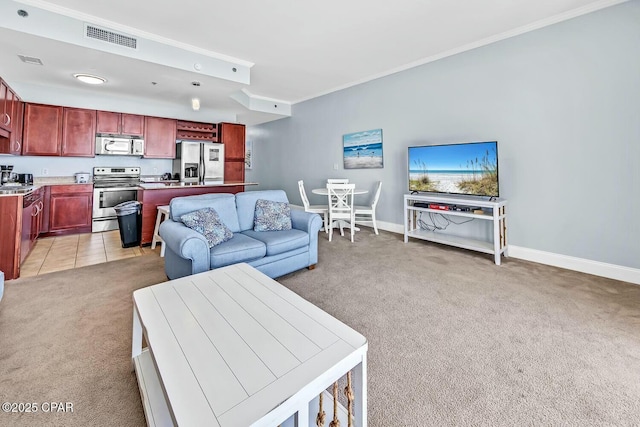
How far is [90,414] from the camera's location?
4.13 feet

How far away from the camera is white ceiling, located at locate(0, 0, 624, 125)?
291 cm

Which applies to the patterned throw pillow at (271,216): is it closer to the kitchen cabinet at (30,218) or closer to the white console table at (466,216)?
the white console table at (466,216)

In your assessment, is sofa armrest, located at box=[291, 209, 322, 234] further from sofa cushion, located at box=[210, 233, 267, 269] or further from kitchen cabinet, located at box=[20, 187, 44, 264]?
kitchen cabinet, located at box=[20, 187, 44, 264]

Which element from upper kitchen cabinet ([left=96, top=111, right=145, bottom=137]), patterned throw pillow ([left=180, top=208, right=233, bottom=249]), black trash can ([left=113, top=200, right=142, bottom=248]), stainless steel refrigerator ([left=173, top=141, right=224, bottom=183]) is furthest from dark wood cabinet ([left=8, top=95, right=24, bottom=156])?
patterned throw pillow ([left=180, top=208, right=233, bottom=249])

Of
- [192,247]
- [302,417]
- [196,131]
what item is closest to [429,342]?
[302,417]

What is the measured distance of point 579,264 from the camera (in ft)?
9.99

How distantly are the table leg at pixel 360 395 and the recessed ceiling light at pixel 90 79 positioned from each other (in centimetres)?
547

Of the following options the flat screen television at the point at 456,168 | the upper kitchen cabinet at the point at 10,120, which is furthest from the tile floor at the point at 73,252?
the flat screen television at the point at 456,168

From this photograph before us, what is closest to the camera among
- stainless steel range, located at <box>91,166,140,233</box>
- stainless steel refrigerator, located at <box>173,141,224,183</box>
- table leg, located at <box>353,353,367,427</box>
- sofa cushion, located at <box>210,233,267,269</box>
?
table leg, located at <box>353,353,367,427</box>

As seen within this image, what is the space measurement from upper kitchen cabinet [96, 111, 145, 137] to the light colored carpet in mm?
3392

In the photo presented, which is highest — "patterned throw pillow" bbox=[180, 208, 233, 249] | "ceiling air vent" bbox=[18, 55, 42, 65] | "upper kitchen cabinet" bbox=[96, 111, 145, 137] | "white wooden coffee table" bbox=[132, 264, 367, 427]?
"ceiling air vent" bbox=[18, 55, 42, 65]

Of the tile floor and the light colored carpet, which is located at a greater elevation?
the tile floor

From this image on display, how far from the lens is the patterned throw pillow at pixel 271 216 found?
306 centimetres

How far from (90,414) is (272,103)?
6499 millimetres
